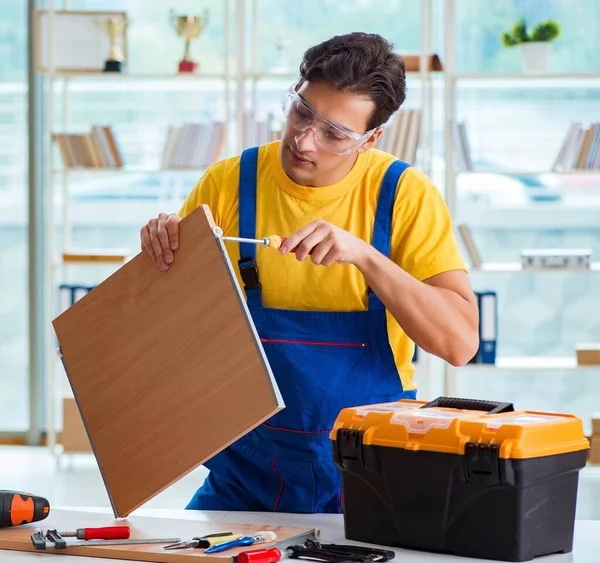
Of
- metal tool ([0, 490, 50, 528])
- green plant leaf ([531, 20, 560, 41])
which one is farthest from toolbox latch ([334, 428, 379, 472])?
green plant leaf ([531, 20, 560, 41])

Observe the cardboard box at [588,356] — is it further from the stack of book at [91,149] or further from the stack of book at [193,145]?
the stack of book at [91,149]

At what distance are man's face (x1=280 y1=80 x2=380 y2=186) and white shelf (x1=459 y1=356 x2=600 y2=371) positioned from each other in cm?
305

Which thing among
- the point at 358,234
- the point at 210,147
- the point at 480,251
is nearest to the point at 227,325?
the point at 358,234

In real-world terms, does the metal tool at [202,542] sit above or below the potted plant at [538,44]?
below

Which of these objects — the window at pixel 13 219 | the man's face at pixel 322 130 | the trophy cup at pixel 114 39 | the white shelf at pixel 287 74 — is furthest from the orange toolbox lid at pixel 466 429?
the window at pixel 13 219

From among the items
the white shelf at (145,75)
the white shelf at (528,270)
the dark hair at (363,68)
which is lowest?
the white shelf at (528,270)

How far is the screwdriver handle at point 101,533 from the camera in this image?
1613mm

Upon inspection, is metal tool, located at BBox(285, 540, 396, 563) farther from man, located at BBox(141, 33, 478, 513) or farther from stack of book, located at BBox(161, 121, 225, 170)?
stack of book, located at BBox(161, 121, 225, 170)

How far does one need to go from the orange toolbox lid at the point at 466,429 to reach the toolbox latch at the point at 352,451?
1cm

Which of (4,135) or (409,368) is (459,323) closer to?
(409,368)

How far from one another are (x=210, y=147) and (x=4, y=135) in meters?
1.29

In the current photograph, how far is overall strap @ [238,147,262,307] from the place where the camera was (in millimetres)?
1933

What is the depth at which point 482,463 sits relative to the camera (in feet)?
4.86

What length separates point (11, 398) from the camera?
5.54m
